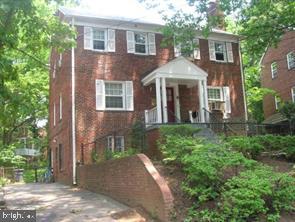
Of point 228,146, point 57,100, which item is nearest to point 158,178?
point 228,146

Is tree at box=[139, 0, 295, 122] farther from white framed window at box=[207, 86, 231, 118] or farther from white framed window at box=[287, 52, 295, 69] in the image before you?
white framed window at box=[287, 52, 295, 69]

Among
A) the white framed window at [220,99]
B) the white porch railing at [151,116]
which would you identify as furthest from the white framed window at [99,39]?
the white framed window at [220,99]

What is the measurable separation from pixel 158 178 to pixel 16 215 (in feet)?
12.1

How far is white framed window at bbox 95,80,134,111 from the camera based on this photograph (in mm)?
19984

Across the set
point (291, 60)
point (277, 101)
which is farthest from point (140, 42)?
point (277, 101)

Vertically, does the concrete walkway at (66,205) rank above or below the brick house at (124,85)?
below

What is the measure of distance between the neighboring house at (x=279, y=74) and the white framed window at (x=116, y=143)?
14.8 metres

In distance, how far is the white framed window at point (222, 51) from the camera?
23734mm

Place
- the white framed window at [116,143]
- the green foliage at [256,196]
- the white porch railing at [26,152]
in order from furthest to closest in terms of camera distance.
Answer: the white porch railing at [26,152] → the white framed window at [116,143] → the green foliage at [256,196]

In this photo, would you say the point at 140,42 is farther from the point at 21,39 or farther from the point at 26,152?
the point at 26,152

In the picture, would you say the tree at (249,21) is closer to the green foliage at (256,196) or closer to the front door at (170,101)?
the front door at (170,101)

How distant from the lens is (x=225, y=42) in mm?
24125

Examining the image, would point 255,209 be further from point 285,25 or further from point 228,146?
point 285,25

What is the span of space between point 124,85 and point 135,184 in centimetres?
917
